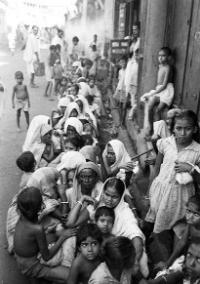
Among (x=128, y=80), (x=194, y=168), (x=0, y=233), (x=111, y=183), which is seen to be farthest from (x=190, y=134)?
(x=128, y=80)

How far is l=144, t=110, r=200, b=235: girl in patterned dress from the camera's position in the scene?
3439 mm

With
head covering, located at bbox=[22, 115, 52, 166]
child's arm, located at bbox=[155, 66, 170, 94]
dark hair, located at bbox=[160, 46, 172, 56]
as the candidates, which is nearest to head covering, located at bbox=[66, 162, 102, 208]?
head covering, located at bbox=[22, 115, 52, 166]

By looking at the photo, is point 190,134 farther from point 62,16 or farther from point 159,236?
point 62,16

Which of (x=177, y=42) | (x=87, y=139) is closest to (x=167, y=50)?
(x=177, y=42)

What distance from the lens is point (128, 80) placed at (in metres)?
8.00

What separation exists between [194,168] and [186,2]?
3.04m

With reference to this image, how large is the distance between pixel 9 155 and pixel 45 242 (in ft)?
13.7

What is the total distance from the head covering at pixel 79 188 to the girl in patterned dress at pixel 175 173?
60 cm

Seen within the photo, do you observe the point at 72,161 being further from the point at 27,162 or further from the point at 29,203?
the point at 29,203

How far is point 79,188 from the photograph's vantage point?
13.9ft

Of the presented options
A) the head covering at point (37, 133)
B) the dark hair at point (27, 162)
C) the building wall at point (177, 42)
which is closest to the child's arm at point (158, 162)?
the building wall at point (177, 42)

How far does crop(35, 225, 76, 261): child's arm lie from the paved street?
70 centimetres

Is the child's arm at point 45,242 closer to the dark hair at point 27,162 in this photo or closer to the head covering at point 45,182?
the head covering at point 45,182

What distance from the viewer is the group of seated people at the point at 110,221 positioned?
10.3 feet
